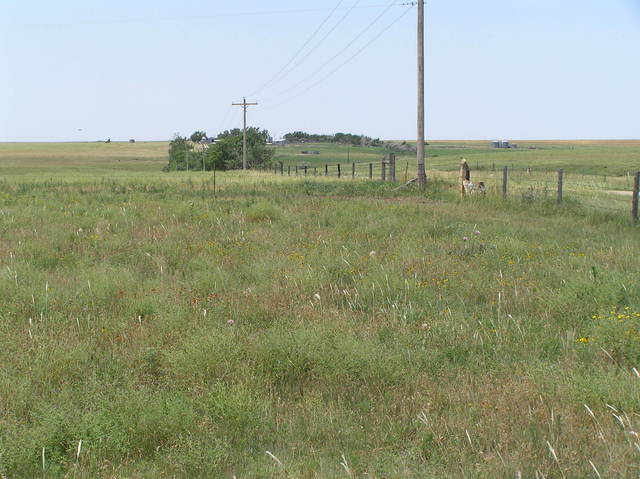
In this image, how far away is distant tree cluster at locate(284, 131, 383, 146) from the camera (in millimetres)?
146300

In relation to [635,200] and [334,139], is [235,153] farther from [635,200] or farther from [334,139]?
[334,139]

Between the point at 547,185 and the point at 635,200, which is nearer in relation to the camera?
the point at 635,200

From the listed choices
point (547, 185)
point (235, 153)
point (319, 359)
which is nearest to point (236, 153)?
point (235, 153)

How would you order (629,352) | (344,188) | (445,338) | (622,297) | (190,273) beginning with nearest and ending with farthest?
1. (629,352)
2. (445,338)
3. (622,297)
4. (190,273)
5. (344,188)

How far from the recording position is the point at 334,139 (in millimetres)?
155375

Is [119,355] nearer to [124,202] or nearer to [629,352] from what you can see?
[629,352]

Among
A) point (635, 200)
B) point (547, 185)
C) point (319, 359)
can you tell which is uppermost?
point (635, 200)

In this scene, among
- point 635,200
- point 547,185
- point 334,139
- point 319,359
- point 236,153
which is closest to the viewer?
point 319,359

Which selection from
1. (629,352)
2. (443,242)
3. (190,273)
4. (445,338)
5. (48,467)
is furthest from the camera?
(443,242)

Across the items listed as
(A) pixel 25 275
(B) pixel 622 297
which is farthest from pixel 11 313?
(B) pixel 622 297

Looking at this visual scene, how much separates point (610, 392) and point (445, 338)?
5.25 ft

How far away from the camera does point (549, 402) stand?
429 centimetres

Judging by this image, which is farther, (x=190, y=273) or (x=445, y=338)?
(x=190, y=273)

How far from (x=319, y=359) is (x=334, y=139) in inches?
5999
